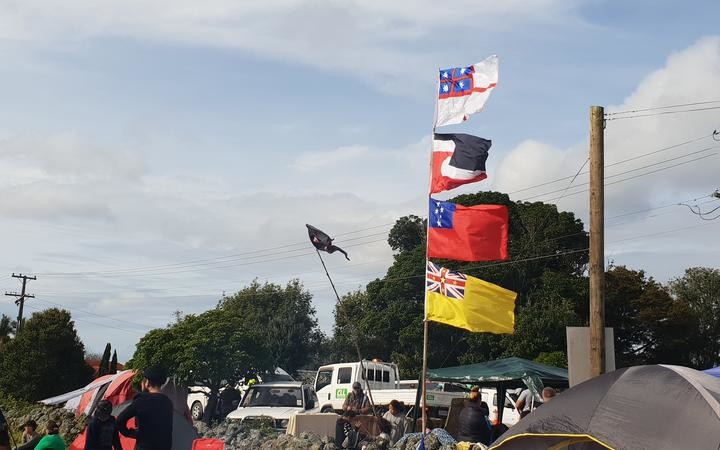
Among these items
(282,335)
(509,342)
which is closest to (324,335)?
(282,335)

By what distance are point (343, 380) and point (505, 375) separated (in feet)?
28.1

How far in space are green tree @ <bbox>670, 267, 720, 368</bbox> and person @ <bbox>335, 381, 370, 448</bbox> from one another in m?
38.1

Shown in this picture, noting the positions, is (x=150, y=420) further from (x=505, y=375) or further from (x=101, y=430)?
(x=505, y=375)

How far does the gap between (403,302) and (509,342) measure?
8.70 meters

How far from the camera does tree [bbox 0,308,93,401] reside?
38.8 meters

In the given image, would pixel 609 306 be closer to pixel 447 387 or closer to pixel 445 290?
pixel 447 387

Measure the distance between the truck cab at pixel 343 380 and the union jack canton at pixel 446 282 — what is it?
10.7 metres

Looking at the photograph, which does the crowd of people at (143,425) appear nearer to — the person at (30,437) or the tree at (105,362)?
the person at (30,437)

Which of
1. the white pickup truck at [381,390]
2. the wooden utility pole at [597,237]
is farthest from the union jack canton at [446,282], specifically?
the white pickup truck at [381,390]

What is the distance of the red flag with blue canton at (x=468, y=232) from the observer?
17672 mm

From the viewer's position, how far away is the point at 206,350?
116 ft

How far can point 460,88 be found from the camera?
61.3 ft

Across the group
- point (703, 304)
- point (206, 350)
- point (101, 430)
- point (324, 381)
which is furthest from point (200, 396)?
point (703, 304)

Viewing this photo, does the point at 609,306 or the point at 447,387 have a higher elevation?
the point at 609,306
